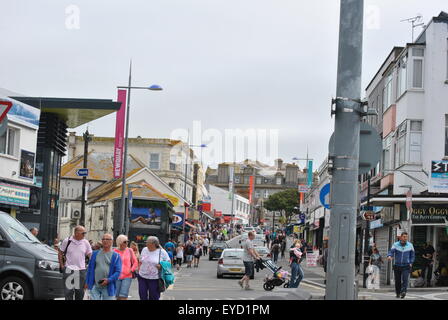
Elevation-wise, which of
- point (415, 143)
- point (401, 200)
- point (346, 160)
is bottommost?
point (346, 160)

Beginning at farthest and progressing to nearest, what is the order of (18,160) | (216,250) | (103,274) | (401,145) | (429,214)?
(216,250)
(401,145)
(18,160)
(429,214)
(103,274)

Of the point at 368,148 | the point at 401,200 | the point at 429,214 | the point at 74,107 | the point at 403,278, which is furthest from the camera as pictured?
the point at 74,107

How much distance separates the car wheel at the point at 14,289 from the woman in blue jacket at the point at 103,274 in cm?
236

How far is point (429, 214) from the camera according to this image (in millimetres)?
29578

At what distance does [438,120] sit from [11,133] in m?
17.5

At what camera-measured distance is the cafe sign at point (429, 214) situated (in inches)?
1156

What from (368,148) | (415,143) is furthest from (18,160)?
(368,148)

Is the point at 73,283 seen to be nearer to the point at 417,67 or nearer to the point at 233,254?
the point at 417,67

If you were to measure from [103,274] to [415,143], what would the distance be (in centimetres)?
2161

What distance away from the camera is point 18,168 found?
32.2 m

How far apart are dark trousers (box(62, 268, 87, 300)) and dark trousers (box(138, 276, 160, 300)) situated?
1153mm

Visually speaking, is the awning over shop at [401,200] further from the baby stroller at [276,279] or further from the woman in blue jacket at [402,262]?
the woman in blue jacket at [402,262]

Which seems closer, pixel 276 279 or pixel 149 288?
pixel 149 288

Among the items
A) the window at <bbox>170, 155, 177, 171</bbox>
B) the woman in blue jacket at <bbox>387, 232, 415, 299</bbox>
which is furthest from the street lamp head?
the window at <bbox>170, 155, 177, 171</bbox>
